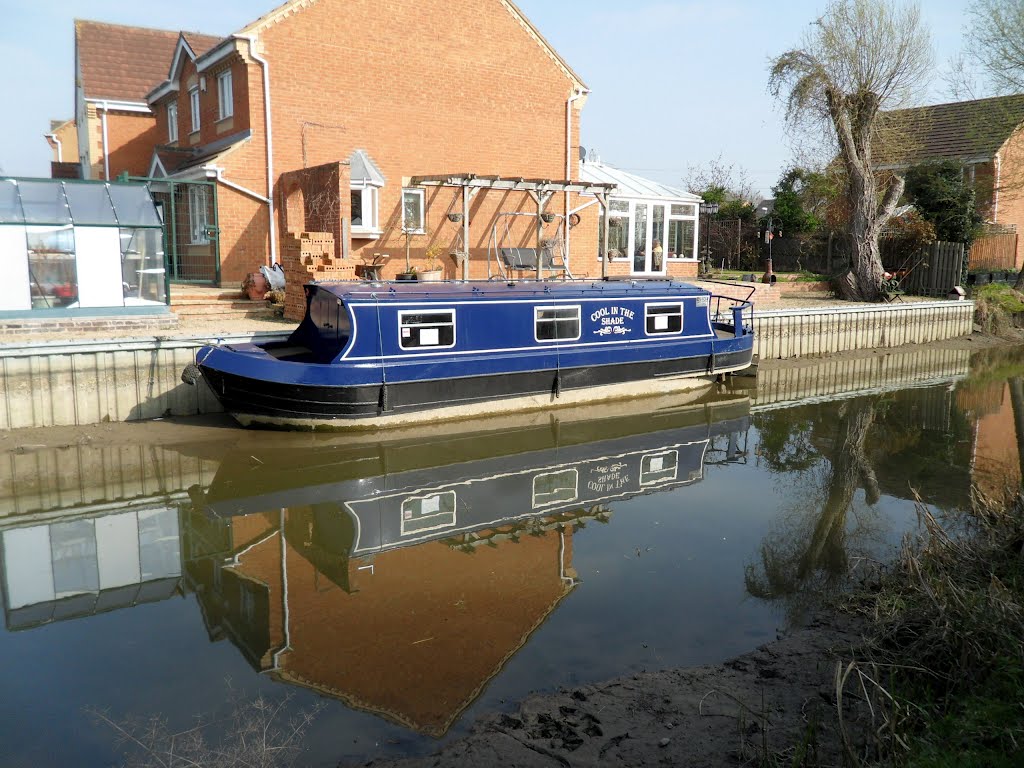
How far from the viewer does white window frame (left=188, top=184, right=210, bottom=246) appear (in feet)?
62.7

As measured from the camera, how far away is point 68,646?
6.12 metres

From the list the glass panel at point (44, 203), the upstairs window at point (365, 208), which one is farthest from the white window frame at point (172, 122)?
the glass panel at point (44, 203)

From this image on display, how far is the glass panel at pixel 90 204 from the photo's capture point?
13414mm

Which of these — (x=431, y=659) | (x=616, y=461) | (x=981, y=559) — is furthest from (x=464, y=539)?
(x=981, y=559)

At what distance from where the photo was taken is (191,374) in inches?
466

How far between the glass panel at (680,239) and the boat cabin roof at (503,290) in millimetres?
11283

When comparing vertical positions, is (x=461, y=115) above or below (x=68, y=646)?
above

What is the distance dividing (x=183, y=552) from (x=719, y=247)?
26.7 m

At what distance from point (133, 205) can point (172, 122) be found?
12.7m

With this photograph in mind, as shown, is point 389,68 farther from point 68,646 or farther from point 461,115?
point 68,646

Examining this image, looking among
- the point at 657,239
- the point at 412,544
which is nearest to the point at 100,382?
the point at 412,544

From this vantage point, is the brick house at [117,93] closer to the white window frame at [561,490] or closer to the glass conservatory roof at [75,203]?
the glass conservatory roof at [75,203]

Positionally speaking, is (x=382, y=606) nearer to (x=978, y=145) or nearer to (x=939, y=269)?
(x=939, y=269)

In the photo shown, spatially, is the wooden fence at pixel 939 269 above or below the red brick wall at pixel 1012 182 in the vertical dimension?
below
